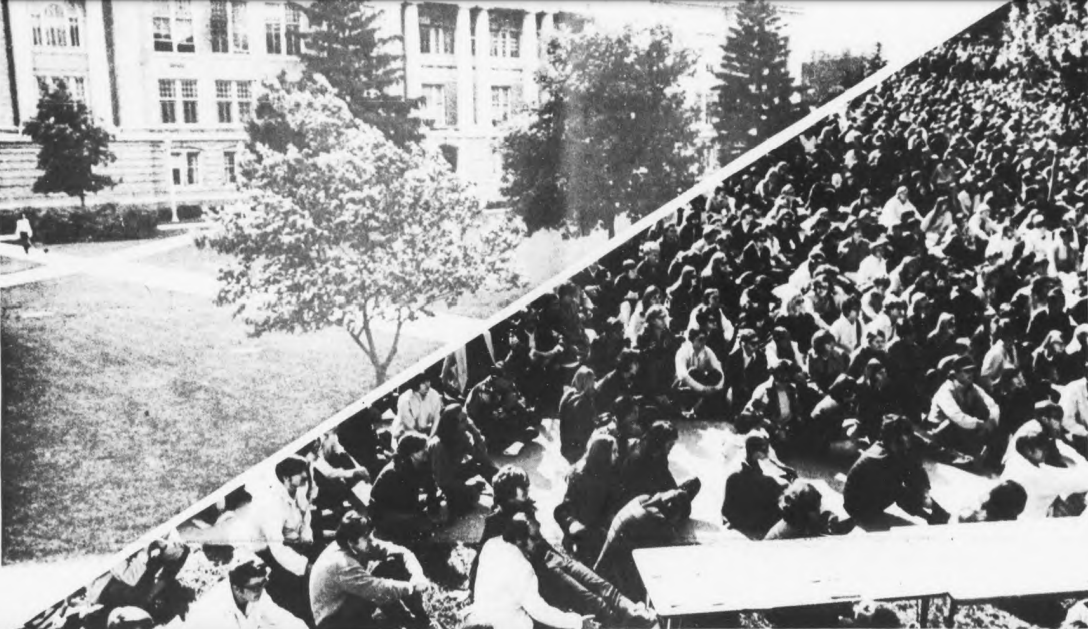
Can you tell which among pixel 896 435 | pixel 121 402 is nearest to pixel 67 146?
pixel 121 402

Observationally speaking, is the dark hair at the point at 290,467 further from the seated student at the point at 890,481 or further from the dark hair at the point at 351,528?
the seated student at the point at 890,481

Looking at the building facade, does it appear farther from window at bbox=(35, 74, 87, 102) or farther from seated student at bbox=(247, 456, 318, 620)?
seated student at bbox=(247, 456, 318, 620)

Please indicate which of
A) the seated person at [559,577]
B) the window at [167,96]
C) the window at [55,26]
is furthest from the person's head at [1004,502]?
the window at [55,26]

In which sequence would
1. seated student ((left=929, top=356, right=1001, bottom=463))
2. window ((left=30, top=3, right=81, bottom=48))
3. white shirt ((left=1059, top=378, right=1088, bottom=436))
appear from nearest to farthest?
window ((left=30, top=3, right=81, bottom=48)) < seated student ((left=929, top=356, right=1001, bottom=463)) < white shirt ((left=1059, top=378, right=1088, bottom=436))

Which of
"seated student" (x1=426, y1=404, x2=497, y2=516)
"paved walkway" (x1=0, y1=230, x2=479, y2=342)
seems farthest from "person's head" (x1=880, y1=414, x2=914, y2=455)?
"paved walkway" (x1=0, y1=230, x2=479, y2=342)

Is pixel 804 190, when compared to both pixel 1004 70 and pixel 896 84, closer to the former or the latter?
pixel 896 84

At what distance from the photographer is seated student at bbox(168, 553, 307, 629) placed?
2.80 meters

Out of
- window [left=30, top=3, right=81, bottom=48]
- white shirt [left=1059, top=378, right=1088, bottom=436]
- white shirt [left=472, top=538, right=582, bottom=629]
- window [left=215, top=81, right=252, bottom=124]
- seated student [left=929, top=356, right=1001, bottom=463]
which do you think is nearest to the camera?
window [left=30, top=3, right=81, bottom=48]

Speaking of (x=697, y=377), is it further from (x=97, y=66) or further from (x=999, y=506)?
(x=97, y=66)

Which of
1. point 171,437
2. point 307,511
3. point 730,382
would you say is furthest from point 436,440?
point 730,382

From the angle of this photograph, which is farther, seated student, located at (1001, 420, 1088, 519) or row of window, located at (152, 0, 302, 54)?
seated student, located at (1001, 420, 1088, 519)

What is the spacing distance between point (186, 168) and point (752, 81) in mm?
1823

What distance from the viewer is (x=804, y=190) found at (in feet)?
10.2

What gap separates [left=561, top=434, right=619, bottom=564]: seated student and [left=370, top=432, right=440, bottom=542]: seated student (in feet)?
1.38
